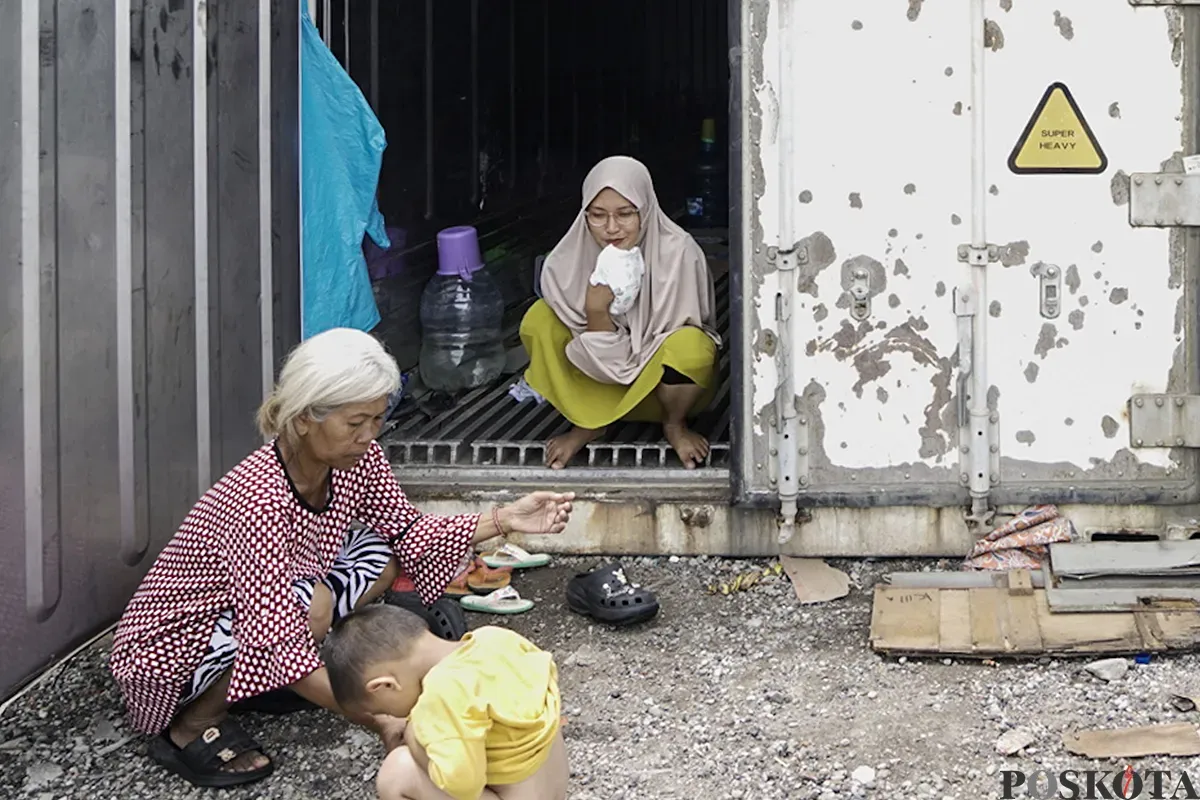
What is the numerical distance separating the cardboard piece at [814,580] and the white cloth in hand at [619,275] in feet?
3.61

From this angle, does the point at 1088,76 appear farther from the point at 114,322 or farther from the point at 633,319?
the point at 114,322

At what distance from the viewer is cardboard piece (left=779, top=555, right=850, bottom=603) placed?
4602 mm

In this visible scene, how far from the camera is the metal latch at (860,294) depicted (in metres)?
4.66

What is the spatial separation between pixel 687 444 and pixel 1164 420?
151 centimetres

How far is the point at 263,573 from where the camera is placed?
3.41 meters

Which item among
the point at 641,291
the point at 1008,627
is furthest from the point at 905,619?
the point at 641,291

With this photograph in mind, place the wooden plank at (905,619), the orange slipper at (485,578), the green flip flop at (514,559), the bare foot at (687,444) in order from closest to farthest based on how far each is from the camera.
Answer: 1. the wooden plank at (905,619)
2. the orange slipper at (485,578)
3. the green flip flop at (514,559)
4. the bare foot at (687,444)

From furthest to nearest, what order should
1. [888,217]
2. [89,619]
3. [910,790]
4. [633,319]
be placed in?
[633,319], [888,217], [89,619], [910,790]

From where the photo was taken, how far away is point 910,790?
3375 mm

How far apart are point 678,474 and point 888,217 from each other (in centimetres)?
107

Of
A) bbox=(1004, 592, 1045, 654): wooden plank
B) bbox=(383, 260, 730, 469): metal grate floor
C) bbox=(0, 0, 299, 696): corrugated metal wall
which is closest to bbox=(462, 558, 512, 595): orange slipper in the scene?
bbox=(383, 260, 730, 469): metal grate floor

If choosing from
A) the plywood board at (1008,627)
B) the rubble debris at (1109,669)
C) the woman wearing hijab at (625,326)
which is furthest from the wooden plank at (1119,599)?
the woman wearing hijab at (625,326)

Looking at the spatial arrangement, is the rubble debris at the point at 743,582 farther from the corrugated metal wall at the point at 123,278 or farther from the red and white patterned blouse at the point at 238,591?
the corrugated metal wall at the point at 123,278

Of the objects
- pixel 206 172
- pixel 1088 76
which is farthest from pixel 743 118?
pixel 206 172
